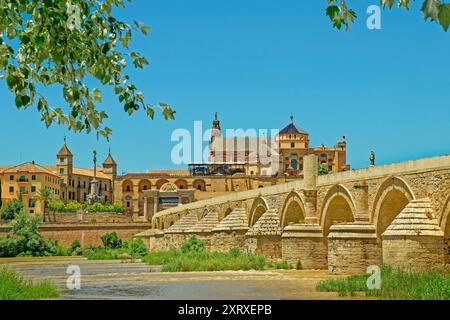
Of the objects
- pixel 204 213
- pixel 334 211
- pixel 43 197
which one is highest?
pixel 43 197

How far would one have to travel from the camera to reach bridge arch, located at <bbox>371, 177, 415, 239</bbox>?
80.9ft

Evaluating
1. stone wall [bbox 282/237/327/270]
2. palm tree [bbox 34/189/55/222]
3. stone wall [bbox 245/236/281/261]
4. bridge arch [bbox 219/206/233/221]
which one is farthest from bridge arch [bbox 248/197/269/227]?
palm tree [bbox 34/189/55/222]

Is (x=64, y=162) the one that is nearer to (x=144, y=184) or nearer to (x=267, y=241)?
(x=144, y=184)

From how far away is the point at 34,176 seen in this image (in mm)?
94875

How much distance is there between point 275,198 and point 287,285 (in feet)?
45.8

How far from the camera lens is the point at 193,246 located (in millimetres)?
41250

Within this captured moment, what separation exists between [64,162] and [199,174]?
20139 mm

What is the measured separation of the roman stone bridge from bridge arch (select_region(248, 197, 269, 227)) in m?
0.04

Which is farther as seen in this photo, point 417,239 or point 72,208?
point 72,208

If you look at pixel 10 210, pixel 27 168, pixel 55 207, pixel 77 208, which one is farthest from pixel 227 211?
pixel 27 168

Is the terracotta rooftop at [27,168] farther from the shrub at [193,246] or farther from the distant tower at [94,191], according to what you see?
the shrub at [193,246]

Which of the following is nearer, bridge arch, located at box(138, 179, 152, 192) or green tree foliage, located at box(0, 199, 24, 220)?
green tree foliage, located at box(0, 199, 24, 220)

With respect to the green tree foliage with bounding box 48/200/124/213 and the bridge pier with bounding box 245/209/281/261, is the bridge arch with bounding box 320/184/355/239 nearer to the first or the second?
the bridge pier with bounding box 245/209/281/261

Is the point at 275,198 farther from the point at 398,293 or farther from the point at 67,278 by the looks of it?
the point at 398,293
